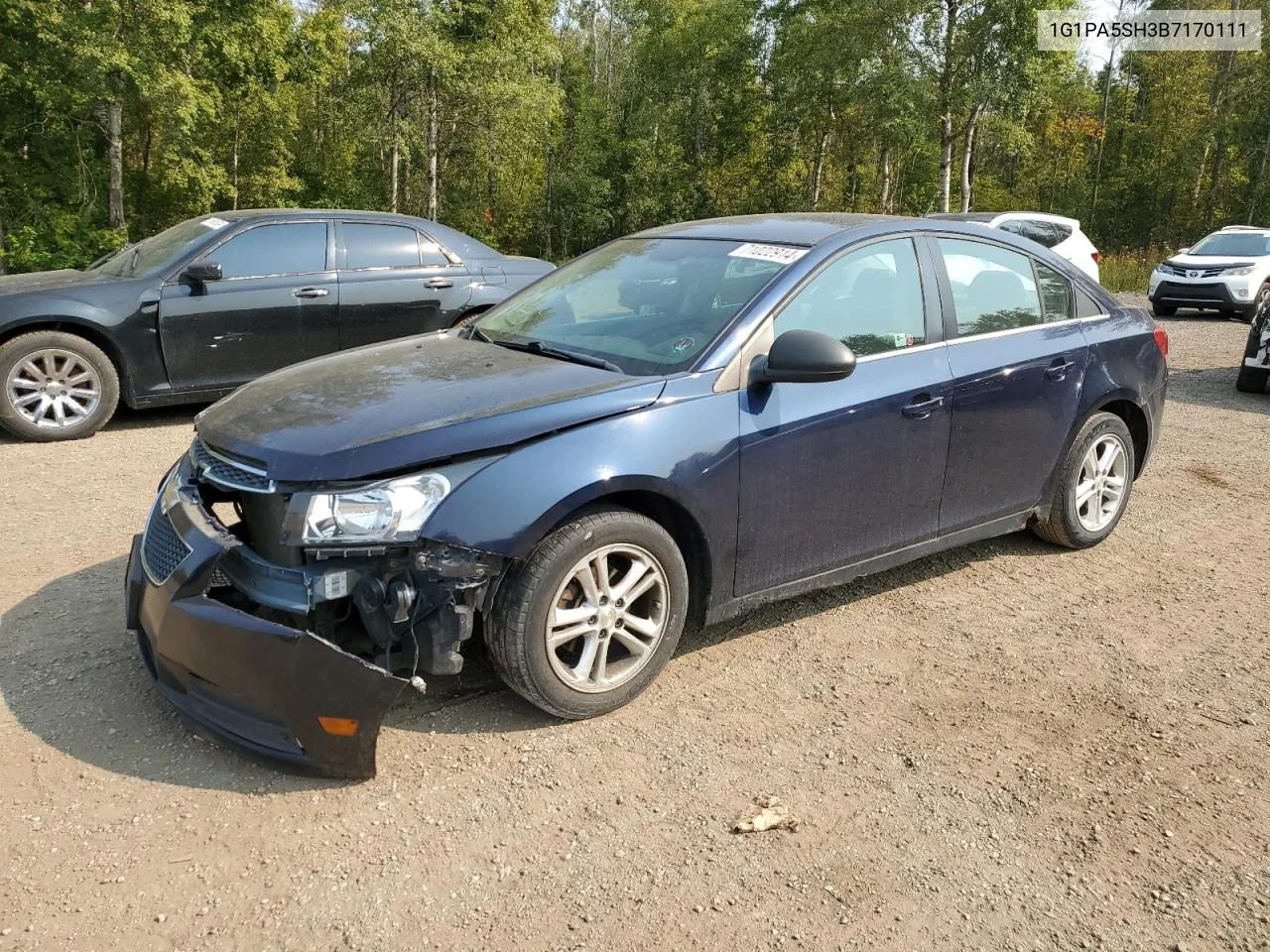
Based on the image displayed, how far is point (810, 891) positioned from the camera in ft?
8.46

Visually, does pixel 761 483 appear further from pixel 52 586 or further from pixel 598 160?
pixel 598 160

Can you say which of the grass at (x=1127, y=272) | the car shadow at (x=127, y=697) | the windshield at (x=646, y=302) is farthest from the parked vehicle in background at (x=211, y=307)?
Answer: the grass at (x=1127, y=272)

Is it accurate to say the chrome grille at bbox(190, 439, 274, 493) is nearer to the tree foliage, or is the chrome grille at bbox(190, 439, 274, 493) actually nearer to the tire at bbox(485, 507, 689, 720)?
the tire at bbox(485, 507, 689, 720)

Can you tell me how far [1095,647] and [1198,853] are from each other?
137 centimetres

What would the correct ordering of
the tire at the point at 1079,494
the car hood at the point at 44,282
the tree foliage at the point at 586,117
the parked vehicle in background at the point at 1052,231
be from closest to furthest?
the tire at the point at 1079,494, the car hood at the point at 44,282, the parked vehicle in background at the point at 1052,231, the tree foliage at the point at 586,117

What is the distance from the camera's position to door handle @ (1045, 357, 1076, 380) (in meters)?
4.55

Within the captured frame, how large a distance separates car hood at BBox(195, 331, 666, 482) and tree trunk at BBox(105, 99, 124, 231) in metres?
20.8

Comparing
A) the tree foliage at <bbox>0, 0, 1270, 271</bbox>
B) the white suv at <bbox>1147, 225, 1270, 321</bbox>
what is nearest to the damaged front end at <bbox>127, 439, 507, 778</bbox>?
the white suv at <bbox>1147, 225, 1270, 321</bbox>

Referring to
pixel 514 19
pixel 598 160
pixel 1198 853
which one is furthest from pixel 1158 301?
pixel 598 160

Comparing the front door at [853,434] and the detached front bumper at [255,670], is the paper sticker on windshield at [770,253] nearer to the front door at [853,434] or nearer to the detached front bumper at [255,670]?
the front door at [853,434]

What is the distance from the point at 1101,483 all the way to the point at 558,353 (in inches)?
117

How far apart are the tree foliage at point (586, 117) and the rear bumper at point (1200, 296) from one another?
13.2 m

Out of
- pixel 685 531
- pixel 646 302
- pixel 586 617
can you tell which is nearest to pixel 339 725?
pixel 586 617

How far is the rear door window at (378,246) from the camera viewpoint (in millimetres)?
8039
